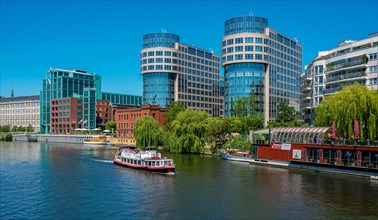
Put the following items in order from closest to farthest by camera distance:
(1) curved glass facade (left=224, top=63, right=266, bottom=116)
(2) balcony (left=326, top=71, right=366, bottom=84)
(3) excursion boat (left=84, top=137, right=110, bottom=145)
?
(2) balcony (left=326, top=71, right=366, bottom=84), (1) curved glass facade (left=224, top=63, right=266, bottom=116), (3) excursion boat (left=84, top=137, right=110, bottom=145)

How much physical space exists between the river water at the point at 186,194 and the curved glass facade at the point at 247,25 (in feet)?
329

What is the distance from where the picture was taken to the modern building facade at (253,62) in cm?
16625

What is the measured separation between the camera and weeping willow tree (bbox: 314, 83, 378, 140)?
74.5m

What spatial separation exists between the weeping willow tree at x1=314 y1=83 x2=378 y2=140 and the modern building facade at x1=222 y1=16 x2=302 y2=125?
85.1 m

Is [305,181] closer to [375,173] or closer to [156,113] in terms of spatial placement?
[375,173]

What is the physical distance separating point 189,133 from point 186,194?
209 feet

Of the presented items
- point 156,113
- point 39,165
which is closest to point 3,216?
point 39,165

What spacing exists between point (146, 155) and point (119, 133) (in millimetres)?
106426

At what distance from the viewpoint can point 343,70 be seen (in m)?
107

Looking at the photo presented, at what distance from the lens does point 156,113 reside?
167 metres

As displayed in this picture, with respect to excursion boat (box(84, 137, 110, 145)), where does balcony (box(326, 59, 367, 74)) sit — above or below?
above

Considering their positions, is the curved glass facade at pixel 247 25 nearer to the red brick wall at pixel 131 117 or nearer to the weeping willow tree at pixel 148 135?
the red brick wall at pixel 131 117

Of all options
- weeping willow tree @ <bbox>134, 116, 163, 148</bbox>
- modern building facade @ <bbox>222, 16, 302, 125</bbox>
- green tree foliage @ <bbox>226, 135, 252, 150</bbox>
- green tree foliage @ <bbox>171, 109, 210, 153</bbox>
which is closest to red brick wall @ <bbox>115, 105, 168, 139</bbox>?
weeping willow tree @ <bbox>134, 116, 163, 148</bbox>

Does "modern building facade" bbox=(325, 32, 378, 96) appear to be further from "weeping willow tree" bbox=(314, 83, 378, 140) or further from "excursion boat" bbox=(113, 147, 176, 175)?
"excursion boat" bbox=(113, 147, 176, 175)
